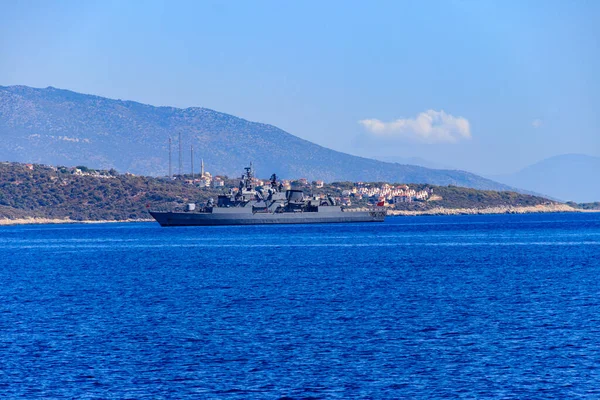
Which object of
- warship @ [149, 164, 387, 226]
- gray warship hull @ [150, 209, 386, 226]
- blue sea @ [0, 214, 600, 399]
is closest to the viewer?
blue sea @ [0, 214, 600, 399]

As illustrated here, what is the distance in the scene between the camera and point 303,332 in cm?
3631

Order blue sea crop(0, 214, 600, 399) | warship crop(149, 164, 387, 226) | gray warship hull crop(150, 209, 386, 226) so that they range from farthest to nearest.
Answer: warship crop(149, 164, 387, 226) < gray warship hull crop(150, 209, 386, 226) < blue sea crop(0, 214, 600, 399)

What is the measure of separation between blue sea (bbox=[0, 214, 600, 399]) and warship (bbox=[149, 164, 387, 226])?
101 meters

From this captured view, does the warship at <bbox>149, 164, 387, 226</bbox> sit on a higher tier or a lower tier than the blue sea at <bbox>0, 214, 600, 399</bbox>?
higher

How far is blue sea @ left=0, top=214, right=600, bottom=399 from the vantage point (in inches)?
1092

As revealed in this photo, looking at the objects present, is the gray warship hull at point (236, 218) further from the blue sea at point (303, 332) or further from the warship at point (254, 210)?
the blue sea at point (303, 332)

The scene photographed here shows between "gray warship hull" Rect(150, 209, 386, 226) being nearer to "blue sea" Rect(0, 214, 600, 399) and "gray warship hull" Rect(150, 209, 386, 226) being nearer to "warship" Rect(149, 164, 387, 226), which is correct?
"warship" Rect(149, 164, 387, 226)

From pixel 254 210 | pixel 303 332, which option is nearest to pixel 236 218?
pixel 254 210

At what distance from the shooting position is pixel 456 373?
28.9m

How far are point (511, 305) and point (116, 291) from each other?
2204 centimetres

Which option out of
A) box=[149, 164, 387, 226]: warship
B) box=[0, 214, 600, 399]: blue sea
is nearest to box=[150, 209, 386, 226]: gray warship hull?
box=[149, 164, 387, 226]: warship

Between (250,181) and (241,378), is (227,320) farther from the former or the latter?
(250,181)

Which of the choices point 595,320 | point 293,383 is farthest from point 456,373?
→ point 595,320

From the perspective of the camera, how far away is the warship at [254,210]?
172500 mm
